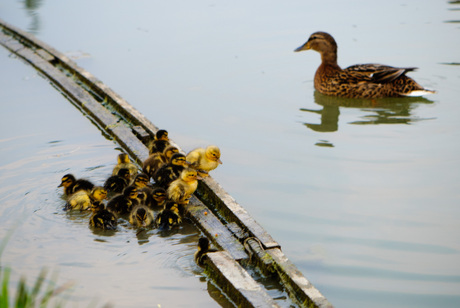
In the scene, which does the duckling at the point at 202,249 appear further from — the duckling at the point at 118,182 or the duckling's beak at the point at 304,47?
the duckling's beak at the point at 304,47

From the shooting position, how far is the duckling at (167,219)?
4.29 meters

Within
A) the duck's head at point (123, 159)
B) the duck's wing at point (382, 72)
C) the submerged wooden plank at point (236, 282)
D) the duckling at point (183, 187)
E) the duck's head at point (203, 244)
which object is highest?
the duck's wing at point (382, 72)

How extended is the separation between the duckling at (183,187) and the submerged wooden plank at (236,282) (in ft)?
2.61

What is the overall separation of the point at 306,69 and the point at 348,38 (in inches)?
47.1

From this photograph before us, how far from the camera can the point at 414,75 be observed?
25.6 feet

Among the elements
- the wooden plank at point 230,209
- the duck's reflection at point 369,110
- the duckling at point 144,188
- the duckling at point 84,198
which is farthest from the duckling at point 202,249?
the duck's reflection at point 369,110

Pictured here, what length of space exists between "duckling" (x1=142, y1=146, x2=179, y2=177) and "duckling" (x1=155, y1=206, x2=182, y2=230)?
801 mm

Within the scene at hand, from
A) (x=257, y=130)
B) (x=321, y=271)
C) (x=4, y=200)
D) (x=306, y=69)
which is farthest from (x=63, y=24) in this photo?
(x=321, y=271)

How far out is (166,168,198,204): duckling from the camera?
450cm

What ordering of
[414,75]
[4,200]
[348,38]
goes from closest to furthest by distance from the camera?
[4,200] → [414,75] → [348,38]

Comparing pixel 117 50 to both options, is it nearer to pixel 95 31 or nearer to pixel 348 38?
pixel 95 31

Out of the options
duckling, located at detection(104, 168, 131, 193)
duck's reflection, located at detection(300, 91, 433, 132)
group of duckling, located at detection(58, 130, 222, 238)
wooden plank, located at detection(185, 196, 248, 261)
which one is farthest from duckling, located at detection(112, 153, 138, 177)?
duck's reflection, located at detection(300, 91, 433, 132)

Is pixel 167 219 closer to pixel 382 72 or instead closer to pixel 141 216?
pixel 141 216

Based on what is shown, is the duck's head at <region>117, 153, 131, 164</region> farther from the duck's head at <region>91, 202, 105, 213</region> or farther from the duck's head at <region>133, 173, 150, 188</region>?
the duck's head at <region>91, 202, 105, 213</region>
